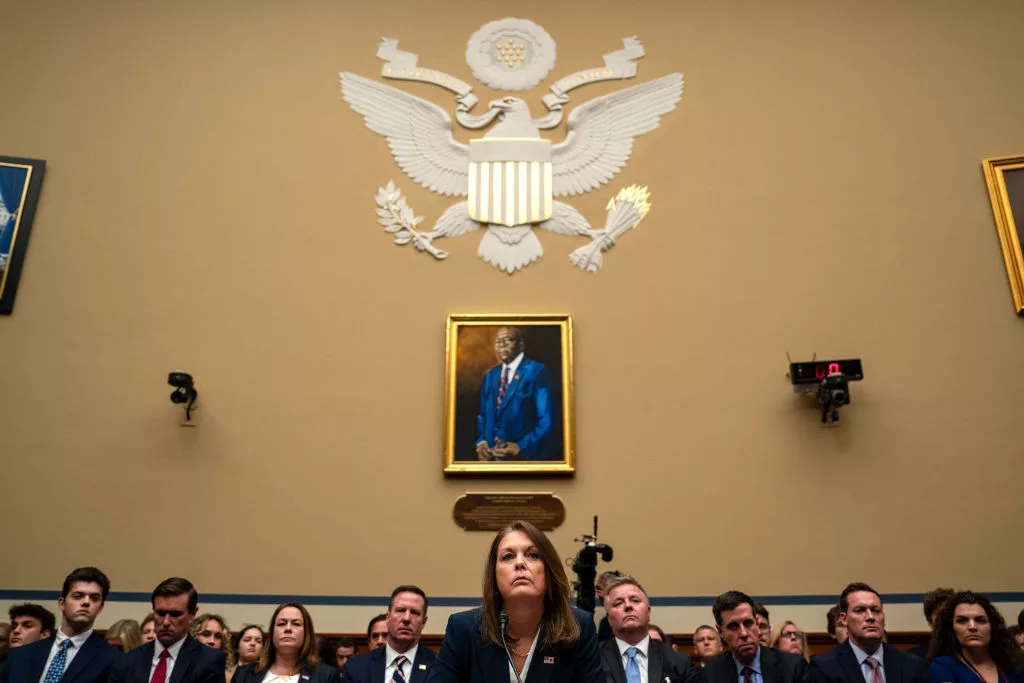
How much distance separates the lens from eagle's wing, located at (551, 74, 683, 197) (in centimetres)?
829

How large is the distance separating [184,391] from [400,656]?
366cm

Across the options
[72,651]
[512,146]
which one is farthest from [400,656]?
[512,146]

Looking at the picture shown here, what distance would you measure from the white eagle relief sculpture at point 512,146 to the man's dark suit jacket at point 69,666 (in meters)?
4.43

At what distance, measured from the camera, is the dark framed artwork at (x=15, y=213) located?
7.85 metres

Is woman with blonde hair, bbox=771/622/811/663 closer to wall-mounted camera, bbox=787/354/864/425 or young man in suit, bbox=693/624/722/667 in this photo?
young man in suit, bbox=693/624/722/667

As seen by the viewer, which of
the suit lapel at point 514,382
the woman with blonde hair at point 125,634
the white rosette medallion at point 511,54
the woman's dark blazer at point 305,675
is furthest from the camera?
the white rosette medallion at point 511,54

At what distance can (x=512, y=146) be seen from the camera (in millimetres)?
8352

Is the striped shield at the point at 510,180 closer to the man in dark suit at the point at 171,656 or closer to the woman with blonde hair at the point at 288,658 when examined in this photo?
the woman with blonde hair at the point at 288,658

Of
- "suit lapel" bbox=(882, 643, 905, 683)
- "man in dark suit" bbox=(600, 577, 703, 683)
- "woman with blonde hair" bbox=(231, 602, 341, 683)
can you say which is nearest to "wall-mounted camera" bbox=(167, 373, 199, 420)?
"woman with blonde hair" bbox=(231, 602, 341, 683)

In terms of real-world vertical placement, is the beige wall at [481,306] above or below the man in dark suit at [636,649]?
above

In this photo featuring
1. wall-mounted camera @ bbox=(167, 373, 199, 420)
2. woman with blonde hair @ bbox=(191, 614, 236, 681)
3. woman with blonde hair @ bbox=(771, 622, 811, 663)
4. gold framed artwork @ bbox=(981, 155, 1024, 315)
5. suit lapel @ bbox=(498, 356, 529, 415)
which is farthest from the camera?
gold framed artwork @ bbox=(981, 155, 1024, 315)

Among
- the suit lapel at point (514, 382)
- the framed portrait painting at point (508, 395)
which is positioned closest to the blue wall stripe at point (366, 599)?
the framed portrait painting at point (508, 395)

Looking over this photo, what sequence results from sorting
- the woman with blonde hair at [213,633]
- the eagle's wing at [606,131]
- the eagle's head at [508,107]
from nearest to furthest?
the woman with blonde hair at [213,633]
the eagle's wing at [606,131]
the eagle's head at [508,107]

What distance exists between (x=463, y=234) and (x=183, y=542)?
12.0ft
